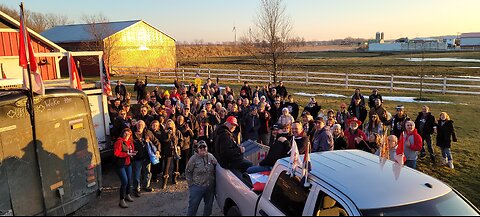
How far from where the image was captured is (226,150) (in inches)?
249

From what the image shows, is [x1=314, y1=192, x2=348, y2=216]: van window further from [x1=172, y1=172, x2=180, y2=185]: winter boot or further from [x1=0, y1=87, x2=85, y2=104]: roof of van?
[x1=172, y1=172, x2=180, y2=185]: winter boot

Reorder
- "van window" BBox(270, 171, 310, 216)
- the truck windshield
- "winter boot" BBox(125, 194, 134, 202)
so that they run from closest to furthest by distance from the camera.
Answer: the truck windshield < "van window" BBox(270, 171, 310, 216) < "winter boot" BBox(125, 194, 134, 202)

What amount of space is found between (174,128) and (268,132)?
10.7ft

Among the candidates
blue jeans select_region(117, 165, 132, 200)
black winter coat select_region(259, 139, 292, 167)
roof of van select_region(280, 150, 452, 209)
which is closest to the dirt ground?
blue jeans select_region(117, 165, 132, 200)

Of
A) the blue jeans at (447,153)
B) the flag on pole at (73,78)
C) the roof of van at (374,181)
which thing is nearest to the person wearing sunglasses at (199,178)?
the roof of van at (374,181)

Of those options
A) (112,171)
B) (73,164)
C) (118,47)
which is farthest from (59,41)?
(73,164)

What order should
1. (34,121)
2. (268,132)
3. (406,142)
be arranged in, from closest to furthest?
(34,121)
(406,142)
(268,132)

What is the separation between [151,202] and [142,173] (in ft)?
3.98

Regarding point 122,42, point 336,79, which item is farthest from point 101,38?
point 336,79

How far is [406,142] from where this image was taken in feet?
27.1

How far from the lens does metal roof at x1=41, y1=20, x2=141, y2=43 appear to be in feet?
122

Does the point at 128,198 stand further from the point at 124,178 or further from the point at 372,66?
the point at 372,66

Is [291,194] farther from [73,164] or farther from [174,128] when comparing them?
[174,128]

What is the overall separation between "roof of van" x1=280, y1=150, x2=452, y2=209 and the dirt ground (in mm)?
2580
